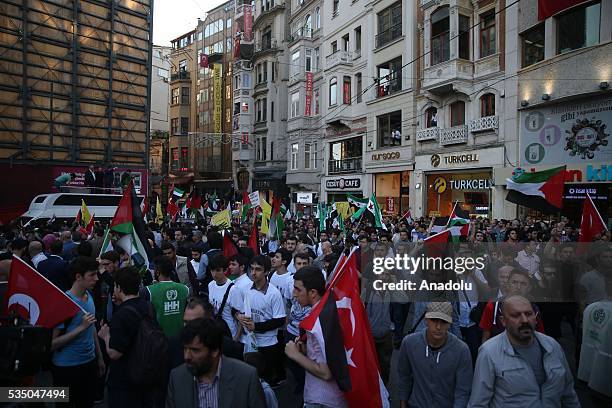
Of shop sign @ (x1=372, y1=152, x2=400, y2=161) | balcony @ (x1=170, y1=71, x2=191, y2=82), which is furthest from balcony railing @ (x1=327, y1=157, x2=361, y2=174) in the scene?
balcony @ (x1=170, y1=71, x2=191, y2=82)

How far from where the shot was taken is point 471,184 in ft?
70.5

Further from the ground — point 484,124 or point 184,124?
point 184,124

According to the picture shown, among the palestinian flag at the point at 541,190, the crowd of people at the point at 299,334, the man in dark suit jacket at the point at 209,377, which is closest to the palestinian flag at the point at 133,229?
the crowd of people at the point at 299,334

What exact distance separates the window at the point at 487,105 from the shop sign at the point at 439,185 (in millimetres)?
3766

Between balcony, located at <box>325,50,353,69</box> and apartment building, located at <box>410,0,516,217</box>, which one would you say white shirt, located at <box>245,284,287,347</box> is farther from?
balcony, located at <box>325,50,353,69</box>

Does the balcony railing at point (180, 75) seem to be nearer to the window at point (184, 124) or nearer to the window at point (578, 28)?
the window at point (184, 124)

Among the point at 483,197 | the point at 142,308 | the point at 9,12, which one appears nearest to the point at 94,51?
the point at 9,12

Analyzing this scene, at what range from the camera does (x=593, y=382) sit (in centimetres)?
381

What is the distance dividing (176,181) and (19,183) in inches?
1260

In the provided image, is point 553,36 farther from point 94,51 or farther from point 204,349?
point 94,51

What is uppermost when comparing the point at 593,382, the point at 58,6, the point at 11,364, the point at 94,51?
the point at 58,6

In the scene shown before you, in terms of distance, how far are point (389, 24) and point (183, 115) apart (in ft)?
119

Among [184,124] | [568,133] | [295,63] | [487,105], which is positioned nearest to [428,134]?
[487,105]

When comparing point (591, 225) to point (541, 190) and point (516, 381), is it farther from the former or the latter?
point (516, 381)
